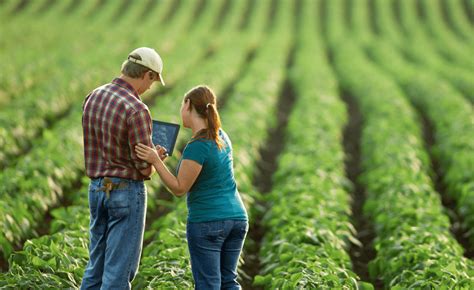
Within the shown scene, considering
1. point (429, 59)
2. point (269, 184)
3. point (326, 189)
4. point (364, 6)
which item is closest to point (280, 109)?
point (269, 184)

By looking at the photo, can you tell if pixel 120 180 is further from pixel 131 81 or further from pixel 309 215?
pixel 309 215

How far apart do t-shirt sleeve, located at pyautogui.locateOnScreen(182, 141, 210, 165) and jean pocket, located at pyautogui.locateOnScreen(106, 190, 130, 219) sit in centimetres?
47

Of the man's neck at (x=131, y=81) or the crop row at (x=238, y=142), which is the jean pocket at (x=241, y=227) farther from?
the man's neck at (x=131, y=81)

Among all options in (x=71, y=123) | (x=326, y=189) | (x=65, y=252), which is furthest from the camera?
(x=71, y=123)

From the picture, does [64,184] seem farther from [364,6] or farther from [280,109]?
[364,6]

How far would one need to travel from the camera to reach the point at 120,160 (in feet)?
13.8

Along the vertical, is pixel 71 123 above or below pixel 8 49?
below

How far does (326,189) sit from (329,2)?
4622 centimetres

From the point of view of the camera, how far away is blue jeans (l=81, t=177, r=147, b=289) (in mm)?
4188

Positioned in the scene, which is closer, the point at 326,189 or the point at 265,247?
the point at 265,247

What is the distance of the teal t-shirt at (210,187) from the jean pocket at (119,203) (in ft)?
1.39

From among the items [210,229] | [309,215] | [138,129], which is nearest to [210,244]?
[210,229]

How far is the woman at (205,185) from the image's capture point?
412 centimetres

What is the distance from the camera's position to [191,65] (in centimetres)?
2364
